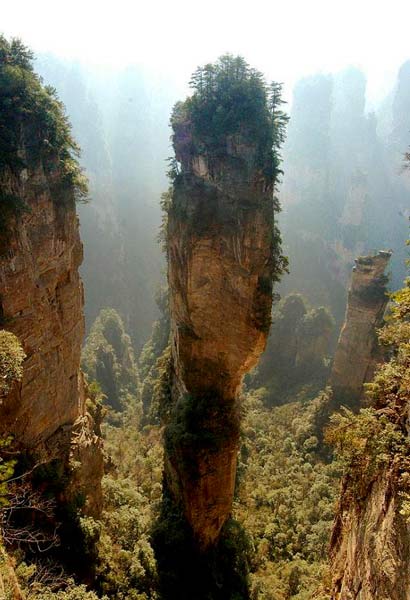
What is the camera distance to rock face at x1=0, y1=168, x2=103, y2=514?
12.7 meters

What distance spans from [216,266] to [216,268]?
0.29 ft

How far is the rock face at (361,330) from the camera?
27.8m

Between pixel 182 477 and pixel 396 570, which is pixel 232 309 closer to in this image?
pixel 182 477

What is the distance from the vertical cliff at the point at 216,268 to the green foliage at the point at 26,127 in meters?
4.61

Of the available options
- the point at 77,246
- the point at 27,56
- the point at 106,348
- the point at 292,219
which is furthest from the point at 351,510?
the point at 292,219

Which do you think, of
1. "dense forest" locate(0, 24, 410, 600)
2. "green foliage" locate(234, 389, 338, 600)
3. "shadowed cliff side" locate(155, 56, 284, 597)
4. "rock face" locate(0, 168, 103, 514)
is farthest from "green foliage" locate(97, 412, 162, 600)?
"green foliage" locate(234, 389, 338, 600)

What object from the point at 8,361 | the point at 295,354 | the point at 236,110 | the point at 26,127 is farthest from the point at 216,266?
the point at 295,354

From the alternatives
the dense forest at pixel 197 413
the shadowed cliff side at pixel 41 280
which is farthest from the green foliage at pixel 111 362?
the shadowed cliff side at pixel 41 280

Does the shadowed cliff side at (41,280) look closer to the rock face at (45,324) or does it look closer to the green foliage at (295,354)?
the rock face at (45,324)

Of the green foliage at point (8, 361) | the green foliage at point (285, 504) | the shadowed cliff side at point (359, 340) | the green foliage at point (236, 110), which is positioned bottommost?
the green foliage at point (285, 504)

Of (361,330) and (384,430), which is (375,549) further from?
(361,330)

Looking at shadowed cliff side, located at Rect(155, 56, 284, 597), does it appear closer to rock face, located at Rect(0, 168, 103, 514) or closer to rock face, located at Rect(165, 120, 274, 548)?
rock face, located at Rect(165, 120, 274, 548)

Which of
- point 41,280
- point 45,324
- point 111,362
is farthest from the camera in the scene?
point 111,362

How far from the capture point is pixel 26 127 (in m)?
12.9
